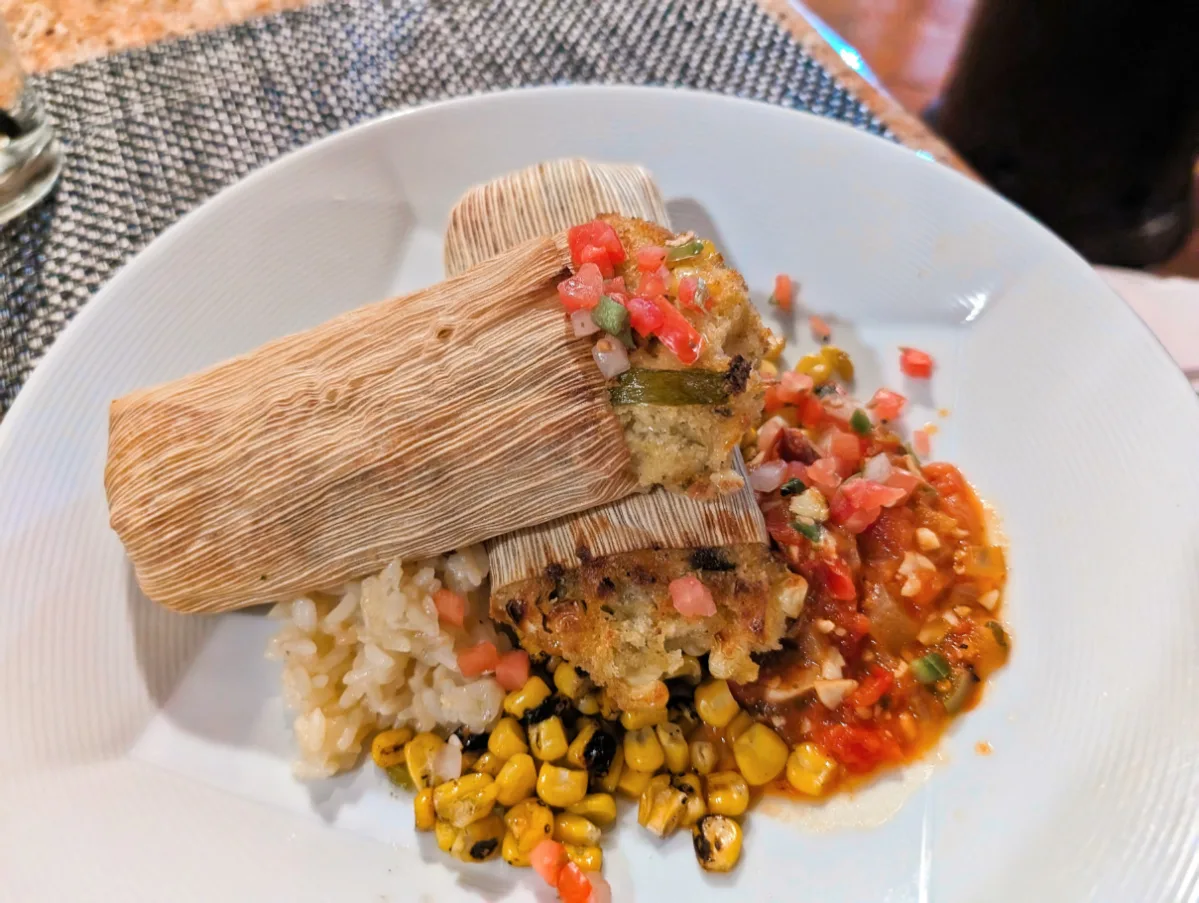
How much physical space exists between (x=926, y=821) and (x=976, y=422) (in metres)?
1.10

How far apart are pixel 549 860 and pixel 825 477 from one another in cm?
118

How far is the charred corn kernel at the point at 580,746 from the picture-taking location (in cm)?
196

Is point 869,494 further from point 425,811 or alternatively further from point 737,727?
point 425,811

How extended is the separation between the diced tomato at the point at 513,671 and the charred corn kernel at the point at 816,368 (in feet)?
3.91

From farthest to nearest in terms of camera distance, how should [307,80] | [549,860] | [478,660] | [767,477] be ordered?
[307,80] → [767,477] → [478,660] → [549,860]

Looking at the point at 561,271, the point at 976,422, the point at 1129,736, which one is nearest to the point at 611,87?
the point at 561,271

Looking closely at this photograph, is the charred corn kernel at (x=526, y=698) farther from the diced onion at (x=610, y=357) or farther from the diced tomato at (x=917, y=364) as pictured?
the diced tomato at (x=917, y=364)

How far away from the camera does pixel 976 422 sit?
2324mm

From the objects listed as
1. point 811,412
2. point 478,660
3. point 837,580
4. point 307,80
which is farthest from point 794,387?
point 307,80

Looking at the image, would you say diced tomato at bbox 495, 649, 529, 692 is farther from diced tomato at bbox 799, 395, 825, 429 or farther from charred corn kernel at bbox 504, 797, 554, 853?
diced tomato at bbox 799, 395, 825, 429

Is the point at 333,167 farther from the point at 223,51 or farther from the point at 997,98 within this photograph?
the point at 997,98

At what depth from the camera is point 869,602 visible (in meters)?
2.12

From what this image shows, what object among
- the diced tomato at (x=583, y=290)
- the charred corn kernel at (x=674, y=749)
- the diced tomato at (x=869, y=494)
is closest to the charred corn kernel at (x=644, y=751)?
the charred corn kernel at (x=674, y=749)

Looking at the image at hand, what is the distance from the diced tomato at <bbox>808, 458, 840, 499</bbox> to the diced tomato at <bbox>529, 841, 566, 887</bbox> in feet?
3.67
